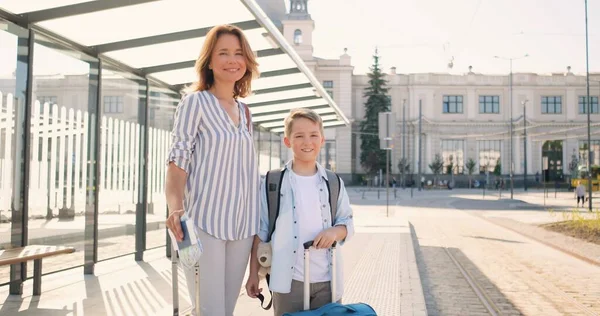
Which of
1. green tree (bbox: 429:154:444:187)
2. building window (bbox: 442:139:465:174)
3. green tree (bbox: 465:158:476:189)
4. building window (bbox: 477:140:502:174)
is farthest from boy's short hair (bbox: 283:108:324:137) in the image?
building window (bbox: 477:140:502:174)

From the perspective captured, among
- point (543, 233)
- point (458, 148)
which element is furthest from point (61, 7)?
point (458, 148)

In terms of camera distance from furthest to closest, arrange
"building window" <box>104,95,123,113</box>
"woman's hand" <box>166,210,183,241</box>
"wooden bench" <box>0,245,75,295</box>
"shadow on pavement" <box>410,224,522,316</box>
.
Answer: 1. "building window" <box>104,95,123,113</box>
2. "shadow on pavement" <box>410,224,522,316</box>
3. "wooden bench" <box>0,245,75,295</box>
4. "woman's hand" <box>166,210,183,241</box>

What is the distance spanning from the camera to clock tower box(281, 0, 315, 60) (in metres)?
57.2

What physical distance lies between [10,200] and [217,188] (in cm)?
403

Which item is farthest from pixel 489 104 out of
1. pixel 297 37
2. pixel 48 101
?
pixel 48 101

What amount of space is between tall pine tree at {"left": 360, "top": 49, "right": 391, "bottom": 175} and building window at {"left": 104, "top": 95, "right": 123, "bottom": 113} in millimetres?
51601

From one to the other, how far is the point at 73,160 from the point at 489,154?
61.7 metres

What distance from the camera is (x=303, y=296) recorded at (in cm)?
300

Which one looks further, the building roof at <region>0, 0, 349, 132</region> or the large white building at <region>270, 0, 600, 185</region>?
the large white building at <region>270, 0, 600, 185</region>

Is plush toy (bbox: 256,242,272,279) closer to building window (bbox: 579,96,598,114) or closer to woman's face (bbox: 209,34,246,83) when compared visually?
woman's face (bbox: 209,34,246,83)

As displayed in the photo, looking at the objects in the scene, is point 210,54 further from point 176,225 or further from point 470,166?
point 470,166

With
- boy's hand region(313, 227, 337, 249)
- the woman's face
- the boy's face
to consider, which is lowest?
boy's hand region(313, 227, 337, 249)

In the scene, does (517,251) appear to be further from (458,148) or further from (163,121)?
(458,148)

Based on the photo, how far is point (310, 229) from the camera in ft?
9.96
